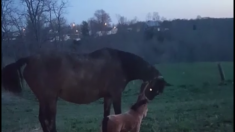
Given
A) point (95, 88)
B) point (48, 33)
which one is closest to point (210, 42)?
point (48, 33)

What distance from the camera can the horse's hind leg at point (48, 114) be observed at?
4.96m

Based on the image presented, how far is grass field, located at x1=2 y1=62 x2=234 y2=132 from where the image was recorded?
596 centimetres

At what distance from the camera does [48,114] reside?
16.4ft

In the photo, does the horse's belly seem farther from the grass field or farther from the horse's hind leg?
the grass field

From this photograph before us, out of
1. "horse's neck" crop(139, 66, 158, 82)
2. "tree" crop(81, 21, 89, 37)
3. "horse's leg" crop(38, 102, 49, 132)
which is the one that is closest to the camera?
"horse's leg" crop(38, 102, 49, 132)

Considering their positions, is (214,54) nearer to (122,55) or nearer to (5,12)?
(122,55)

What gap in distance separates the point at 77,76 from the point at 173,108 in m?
4.40

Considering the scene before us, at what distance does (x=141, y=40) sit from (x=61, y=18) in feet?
5.19

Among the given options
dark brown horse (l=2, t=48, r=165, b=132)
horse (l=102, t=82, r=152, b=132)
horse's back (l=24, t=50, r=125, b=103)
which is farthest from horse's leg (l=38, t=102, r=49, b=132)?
horse (l=102, t=82, r=152, b=132)

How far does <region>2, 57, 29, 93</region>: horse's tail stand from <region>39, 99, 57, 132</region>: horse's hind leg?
0.40 m

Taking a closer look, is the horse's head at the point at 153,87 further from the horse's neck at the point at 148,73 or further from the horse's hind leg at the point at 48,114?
the horse's hind leg at the point at 48,114

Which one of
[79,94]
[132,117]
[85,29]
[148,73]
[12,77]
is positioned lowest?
[132,117]

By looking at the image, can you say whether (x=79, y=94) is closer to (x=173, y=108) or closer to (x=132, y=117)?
(x=132, y=117)

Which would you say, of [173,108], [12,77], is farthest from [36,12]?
[173,108]
